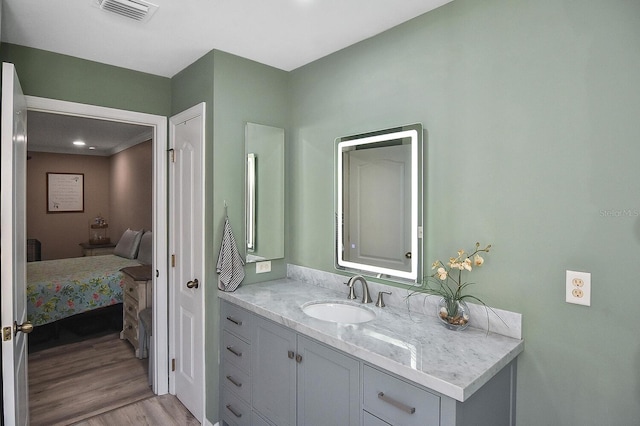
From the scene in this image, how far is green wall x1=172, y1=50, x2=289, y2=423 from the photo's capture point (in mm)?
2363

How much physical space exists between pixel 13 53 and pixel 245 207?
5.49 feet

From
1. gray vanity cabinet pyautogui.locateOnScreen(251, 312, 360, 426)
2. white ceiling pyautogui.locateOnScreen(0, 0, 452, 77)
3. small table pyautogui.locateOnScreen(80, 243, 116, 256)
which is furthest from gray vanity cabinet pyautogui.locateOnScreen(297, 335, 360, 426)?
small table pyautogui.locateOnScreen(80, 243, 116, 256)

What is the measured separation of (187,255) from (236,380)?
36.7 inches

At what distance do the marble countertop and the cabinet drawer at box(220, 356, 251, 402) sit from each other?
0.43m

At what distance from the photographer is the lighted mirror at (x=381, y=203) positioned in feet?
6.28

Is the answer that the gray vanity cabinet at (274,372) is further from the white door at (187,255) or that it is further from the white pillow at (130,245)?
the white pillow at (130,245)

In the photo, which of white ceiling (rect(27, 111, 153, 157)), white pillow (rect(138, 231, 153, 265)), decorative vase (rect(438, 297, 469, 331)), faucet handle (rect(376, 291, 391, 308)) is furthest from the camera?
white pillow (rect(138, 231, 153, 265))

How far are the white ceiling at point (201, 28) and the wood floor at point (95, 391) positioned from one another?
2.49 meters

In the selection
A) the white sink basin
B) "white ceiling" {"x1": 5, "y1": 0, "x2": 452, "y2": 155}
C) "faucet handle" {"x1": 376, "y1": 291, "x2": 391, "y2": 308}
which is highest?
"white ceiling" {"x1": 5, "y1": 0, "x2": 452, "y2": 155}

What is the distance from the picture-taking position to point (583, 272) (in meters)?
1.39

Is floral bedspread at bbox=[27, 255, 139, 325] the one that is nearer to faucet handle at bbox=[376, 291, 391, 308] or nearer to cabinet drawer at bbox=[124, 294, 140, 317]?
cabinet drawer at bbox=[124, 294, 140, 317]

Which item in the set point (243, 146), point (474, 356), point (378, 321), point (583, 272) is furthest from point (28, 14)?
point (583, 272)

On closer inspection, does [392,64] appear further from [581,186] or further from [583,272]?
[583,272]

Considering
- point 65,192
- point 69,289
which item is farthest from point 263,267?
point 65,192
